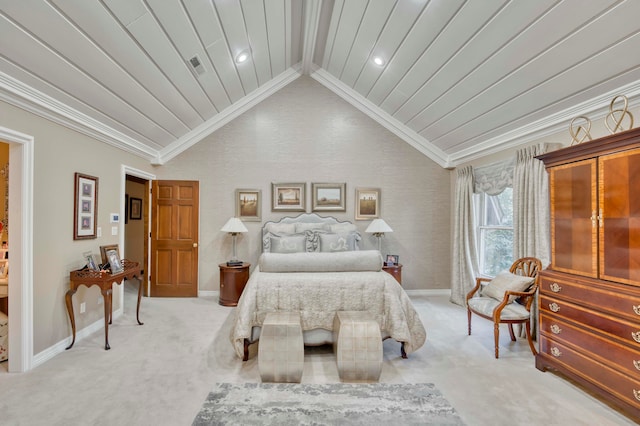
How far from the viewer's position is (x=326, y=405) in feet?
6.97

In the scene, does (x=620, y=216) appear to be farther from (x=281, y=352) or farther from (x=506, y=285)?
(x=281, y=352)

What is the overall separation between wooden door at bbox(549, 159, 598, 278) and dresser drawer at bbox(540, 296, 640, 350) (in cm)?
28

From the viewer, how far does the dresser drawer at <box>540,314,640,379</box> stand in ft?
6.46

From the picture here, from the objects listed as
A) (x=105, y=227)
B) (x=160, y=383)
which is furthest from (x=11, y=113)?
(x=160, y=383)

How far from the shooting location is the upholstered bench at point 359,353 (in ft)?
7.90

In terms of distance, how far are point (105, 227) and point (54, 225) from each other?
897 mm

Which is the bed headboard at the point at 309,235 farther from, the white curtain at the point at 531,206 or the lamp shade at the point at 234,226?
the white curtain at the point at 531,206

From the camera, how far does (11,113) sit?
254 centimetres

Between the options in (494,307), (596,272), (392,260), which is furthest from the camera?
(392,260)

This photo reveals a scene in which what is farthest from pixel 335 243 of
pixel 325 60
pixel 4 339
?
pixel 4 339

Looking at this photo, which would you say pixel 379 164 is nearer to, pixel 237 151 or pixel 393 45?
pixel 393 45

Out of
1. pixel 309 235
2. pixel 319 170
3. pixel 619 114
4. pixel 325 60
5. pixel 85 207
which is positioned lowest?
pixel 309 235

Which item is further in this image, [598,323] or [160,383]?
[160,383]

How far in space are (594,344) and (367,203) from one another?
143 inches
